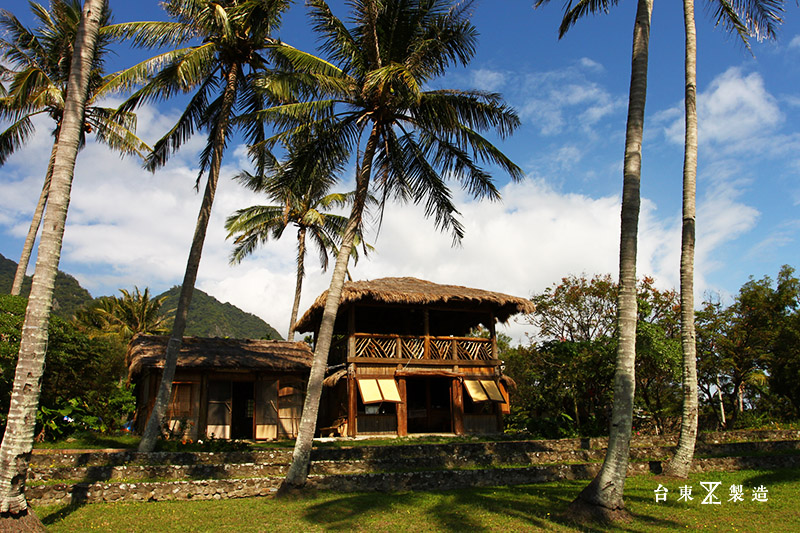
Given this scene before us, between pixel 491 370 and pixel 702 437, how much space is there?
634 cm

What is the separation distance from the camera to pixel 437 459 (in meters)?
10.5

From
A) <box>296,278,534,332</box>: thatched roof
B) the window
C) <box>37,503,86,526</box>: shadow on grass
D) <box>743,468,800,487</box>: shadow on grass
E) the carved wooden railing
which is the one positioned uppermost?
<box>296,278,534,332</box>: thatched roof

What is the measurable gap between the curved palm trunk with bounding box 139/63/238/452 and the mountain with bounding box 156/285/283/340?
45.2 metres

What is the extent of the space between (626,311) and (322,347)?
4923 mm

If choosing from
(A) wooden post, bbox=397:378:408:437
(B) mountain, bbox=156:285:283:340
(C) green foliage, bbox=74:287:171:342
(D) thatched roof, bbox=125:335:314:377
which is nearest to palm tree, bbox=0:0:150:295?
(D) thatched roof, bbox=125:335:314:377

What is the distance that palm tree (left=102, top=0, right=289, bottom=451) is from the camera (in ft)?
37.2

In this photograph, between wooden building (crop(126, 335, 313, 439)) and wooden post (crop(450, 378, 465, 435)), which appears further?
wooden post (crop(450, 378, 465, 435))

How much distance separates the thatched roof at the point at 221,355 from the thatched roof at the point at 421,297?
1.64 metres

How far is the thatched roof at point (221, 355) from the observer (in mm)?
15945

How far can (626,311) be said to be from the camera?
740cm

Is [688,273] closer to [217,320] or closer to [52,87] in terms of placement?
[52,87]

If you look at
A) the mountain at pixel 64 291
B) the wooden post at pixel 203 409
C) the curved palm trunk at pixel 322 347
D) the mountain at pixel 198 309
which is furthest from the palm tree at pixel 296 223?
the mountain at pixel 64 291

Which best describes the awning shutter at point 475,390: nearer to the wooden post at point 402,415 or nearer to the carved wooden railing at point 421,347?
the carved wooden railing at point 421,347

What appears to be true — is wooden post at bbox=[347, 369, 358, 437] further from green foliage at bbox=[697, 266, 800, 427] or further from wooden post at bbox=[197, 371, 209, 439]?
green foliage at bbox=[697, 266, 800, 427]
